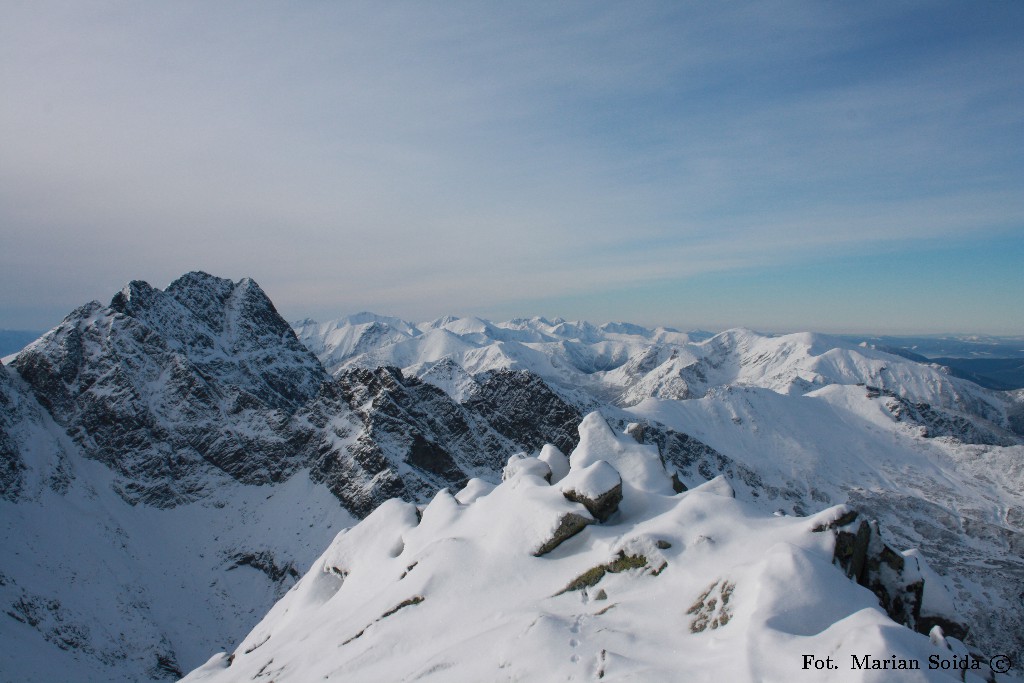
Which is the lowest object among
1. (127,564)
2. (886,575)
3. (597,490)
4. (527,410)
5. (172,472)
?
(127,564)

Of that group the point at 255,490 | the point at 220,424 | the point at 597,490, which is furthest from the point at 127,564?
the point at 597,490

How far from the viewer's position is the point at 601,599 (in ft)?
72.7

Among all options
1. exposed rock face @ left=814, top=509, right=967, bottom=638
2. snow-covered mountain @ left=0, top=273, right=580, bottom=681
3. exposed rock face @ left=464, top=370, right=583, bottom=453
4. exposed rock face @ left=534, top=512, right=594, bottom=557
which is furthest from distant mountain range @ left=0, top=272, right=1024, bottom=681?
exposed rock face @ left=534, top=512, right=594, bottom=557

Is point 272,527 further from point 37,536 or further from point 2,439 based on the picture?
point 2,439

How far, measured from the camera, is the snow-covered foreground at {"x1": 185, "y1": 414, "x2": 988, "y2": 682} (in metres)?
15.5

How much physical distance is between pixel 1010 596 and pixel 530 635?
14890cm

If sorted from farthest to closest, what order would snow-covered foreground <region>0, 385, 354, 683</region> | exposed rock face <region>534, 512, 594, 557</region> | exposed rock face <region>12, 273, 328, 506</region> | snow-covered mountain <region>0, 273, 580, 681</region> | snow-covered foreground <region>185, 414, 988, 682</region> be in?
exposed rock face <region>12, 273, 328, 506</region>, snow-covered mountain <region>0, 273, 580, 681</region>, snow-covered foreground <region>0, 385, 354, 683</region>, exposed rock face <region>534, 512, 594, 557</region>, snow-covered foreground <region>185, 414, 988, 682</region>

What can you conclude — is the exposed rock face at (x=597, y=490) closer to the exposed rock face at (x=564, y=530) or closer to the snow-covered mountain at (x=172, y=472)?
the exposed rock face at (x=564, y=530)

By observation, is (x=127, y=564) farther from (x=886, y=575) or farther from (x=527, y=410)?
(x=886, y=575)

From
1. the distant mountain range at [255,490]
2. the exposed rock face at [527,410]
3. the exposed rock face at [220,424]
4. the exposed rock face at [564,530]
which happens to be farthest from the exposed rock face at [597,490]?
the exposed rock face at [527,410]

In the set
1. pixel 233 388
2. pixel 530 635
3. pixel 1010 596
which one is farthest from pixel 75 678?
pixel 1010 596

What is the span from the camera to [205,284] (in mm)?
161375

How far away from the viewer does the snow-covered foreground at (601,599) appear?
610 inches

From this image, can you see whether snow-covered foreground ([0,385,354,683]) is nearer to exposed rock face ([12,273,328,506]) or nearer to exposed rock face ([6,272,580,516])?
exposed rock face ([12,273,328,506])
